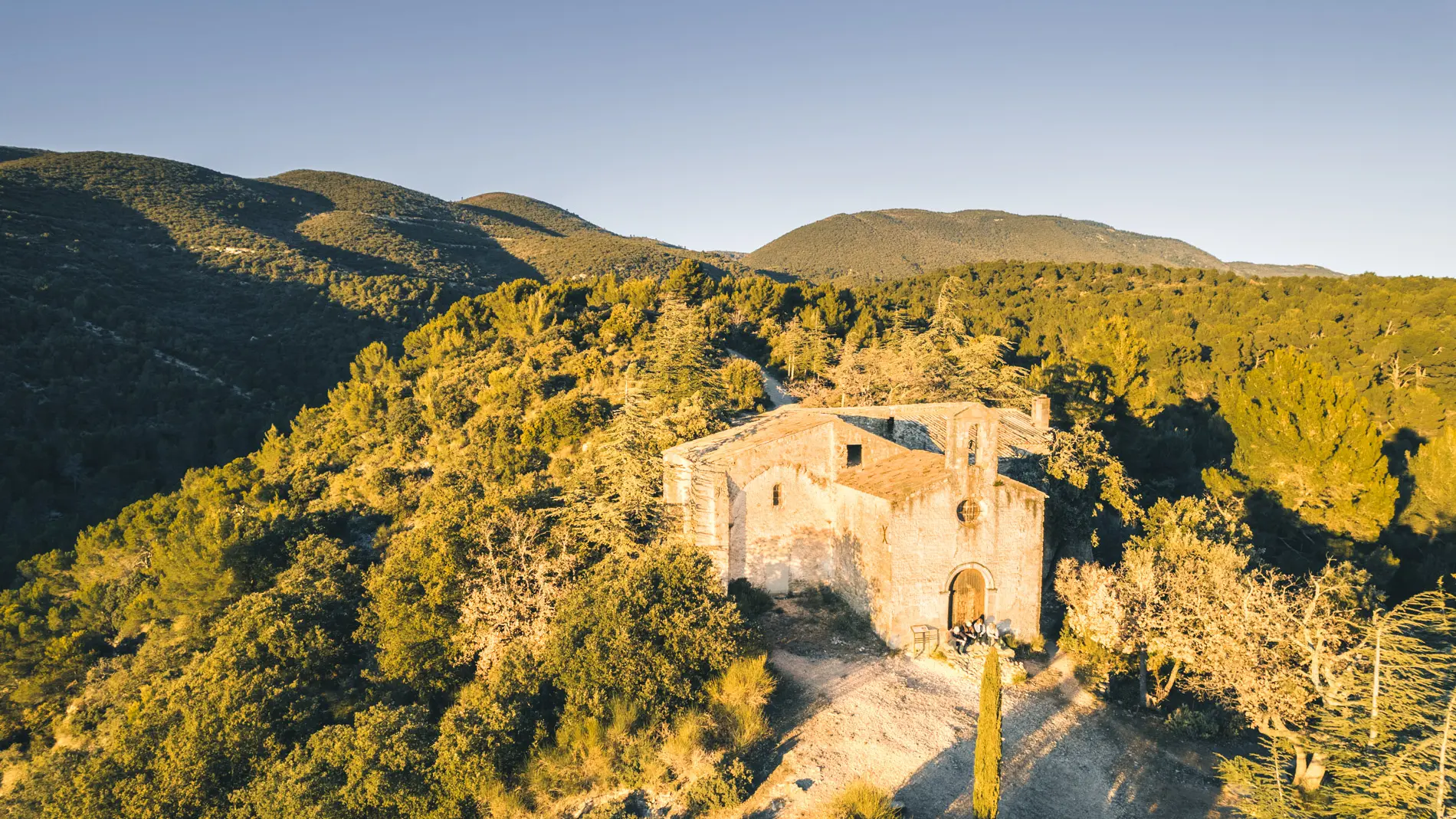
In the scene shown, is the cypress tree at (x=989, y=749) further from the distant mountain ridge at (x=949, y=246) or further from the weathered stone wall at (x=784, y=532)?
the distant mountain ridge at (x=949, y=246)

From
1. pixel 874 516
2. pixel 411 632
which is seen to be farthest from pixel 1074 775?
Result: pixel 411 632

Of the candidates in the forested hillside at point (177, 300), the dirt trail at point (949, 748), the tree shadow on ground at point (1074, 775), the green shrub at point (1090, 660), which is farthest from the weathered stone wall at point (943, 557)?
the forested hillside at point (177, 300)

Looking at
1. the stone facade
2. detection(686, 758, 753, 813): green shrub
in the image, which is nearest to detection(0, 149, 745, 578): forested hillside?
the stone facade

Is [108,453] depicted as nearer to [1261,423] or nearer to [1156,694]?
[1156,694]

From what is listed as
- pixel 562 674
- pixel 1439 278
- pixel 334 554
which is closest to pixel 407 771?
pixel 562 674

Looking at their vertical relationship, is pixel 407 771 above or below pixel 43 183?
below

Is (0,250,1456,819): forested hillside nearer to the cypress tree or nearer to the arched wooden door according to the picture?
the arched wooden door

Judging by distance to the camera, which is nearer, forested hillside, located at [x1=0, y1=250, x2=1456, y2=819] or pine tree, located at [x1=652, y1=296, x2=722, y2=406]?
forested hillside, located at [x1=0, y1=250, x2=1456, y2=819]
